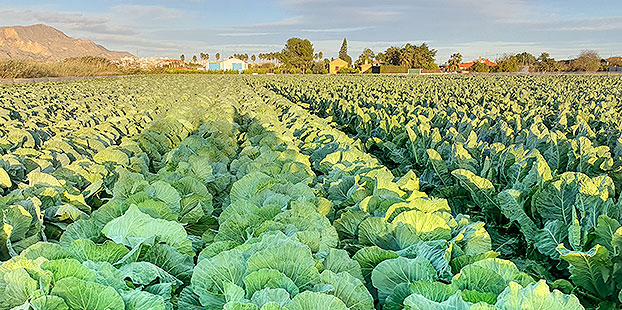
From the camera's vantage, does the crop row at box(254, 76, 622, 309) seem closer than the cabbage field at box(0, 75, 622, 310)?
No

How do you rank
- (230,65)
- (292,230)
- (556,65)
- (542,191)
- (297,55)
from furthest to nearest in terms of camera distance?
(230,65) < (297,55) < (556,65) < (542,191) < (292,230)

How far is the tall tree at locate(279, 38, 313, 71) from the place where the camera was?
93.6 m

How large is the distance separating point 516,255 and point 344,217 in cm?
255

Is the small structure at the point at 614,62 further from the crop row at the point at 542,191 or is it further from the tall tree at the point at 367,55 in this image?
the crop row at the point at 542,191

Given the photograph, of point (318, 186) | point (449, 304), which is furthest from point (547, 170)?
point (449, 304)

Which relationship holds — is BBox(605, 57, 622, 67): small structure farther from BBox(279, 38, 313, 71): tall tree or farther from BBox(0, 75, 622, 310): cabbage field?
BBox(0, 75, 622, 310): cabbage field

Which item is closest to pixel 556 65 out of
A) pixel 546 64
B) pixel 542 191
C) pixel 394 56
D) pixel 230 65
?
pixel 546 64

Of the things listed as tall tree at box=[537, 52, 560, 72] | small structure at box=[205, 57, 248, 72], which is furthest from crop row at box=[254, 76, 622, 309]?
small structure at box=[205, 57, 248, 72]

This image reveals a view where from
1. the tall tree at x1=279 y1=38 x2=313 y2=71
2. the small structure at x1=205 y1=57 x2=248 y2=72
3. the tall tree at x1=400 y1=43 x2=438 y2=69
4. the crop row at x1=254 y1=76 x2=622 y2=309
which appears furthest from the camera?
the small structure at x1=205 y1=57 x2=248 y2=72

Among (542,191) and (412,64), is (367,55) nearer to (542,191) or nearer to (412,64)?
(412,64)

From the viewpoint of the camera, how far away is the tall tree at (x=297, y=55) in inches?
3686

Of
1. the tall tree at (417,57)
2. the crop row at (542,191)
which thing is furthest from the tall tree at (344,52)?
the crop row at (542,191)

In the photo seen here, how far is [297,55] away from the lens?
3706 inches

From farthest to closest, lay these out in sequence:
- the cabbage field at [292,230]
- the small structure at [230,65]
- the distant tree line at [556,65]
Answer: the small structure at [230,65] < the distant tree line at [556,65] < the cabbage field at [292,230]
